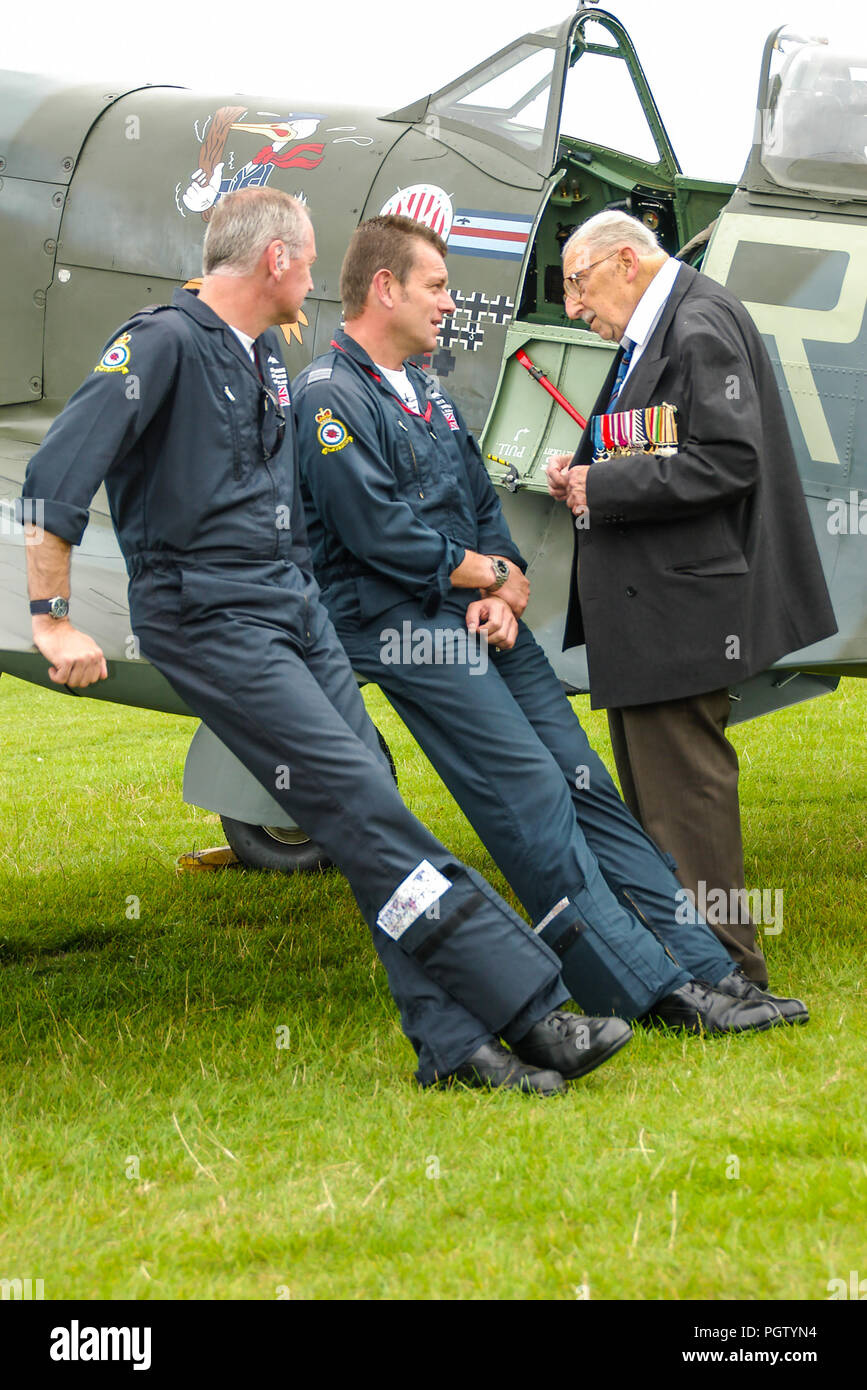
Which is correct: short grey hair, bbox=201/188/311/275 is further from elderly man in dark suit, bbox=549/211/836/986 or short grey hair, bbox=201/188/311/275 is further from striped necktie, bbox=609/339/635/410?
striped necktie, bbox=609/339/635/410

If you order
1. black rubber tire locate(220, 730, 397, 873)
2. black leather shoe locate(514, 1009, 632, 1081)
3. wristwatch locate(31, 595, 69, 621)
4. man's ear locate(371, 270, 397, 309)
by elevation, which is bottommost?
black rubber tire locate(220, 730, 397, 873)

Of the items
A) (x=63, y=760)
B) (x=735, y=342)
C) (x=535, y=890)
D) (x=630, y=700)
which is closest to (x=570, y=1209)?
(x=535, y=890)

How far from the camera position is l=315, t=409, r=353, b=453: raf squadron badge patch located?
3869 mm

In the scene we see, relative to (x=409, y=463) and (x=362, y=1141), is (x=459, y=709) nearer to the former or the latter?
(x=409, y=463)

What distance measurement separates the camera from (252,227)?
11.6 feet

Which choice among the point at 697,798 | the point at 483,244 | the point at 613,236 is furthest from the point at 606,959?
the point at 483,244

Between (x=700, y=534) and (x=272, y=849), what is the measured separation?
11.1 ft

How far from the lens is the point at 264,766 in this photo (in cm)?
348

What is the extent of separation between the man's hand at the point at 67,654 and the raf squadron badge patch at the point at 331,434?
0.95 metres

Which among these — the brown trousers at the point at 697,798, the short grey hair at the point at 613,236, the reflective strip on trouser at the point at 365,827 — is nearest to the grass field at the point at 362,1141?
the reflective strip on trouser at the point at 365,827

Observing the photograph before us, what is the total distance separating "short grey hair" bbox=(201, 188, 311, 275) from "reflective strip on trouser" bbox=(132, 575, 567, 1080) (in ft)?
2.89

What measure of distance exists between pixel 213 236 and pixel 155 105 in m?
3.06

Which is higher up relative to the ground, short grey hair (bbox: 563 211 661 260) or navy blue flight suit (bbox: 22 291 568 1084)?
short grey hair (bbox: 563 211 661 260)

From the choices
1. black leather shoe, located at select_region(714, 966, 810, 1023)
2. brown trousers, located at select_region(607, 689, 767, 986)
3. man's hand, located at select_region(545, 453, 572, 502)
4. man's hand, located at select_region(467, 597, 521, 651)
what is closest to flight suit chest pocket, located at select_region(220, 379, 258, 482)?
man's hand, located at select_region(467, 597, 521, 651)
